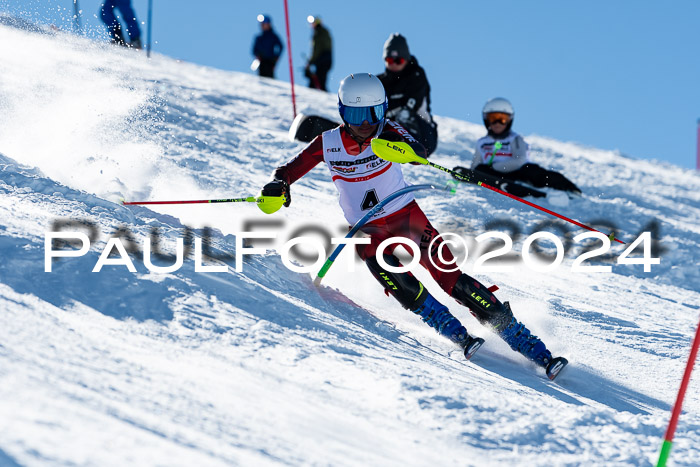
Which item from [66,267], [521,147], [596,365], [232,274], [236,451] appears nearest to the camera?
[236,451]

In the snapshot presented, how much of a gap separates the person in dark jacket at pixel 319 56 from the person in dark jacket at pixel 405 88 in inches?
254

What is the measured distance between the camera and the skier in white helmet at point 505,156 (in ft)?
30.9

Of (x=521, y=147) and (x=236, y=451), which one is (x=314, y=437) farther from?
(x=521, y=147)

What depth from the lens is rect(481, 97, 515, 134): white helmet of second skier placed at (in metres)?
9.49

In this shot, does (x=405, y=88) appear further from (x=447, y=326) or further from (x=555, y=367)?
(x=555, y=367)

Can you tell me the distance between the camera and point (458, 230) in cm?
816

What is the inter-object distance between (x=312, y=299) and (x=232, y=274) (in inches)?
20.4

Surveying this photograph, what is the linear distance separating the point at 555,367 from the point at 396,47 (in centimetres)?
641

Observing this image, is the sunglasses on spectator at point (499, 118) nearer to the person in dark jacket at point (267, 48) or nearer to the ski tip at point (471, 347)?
the ski tip at point (471, 347)

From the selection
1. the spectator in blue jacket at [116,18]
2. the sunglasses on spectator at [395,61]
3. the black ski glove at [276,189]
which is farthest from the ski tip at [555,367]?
the spectator in blue jacket at [116,18]

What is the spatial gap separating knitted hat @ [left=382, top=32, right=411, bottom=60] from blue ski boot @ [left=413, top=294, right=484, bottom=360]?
596cm

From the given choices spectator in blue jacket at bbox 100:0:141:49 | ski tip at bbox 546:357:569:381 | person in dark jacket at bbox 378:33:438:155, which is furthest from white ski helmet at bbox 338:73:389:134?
spectator in blue jacket at bbox 100:0:141:49

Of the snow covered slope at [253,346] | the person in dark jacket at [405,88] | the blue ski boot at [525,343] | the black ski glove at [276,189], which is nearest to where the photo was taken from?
the snow covered slope at [253,346]

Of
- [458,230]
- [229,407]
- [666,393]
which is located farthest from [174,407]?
[458,230]
